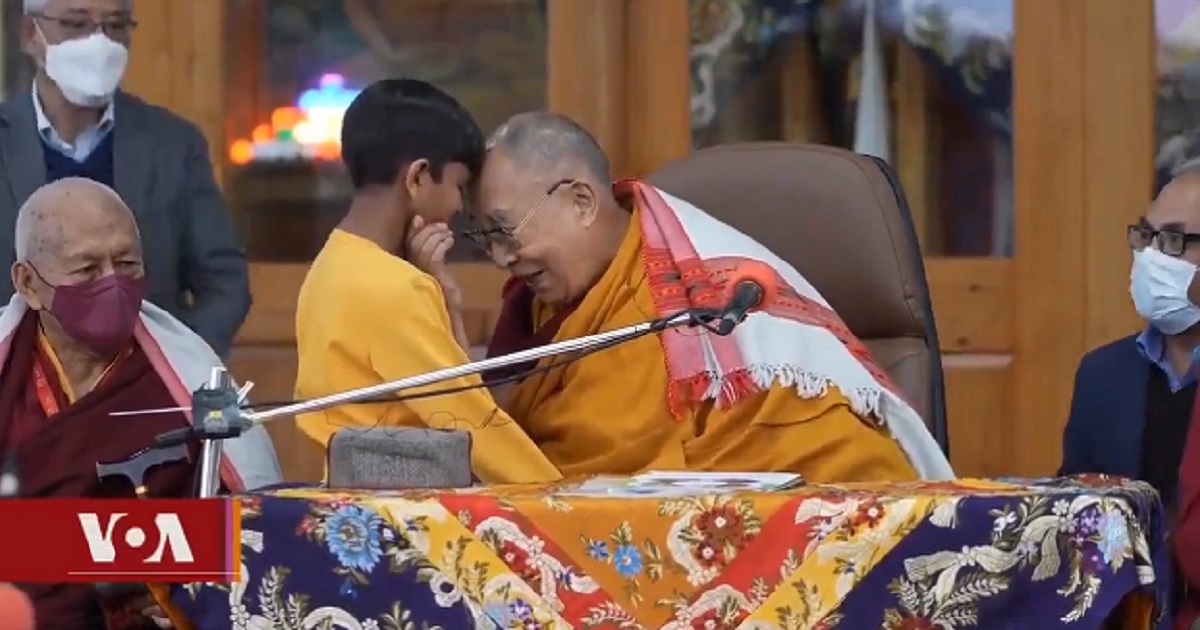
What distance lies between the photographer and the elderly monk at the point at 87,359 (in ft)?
9.92

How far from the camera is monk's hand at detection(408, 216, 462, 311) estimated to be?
305cm

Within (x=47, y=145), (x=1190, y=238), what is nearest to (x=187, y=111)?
(x=47, y=145)

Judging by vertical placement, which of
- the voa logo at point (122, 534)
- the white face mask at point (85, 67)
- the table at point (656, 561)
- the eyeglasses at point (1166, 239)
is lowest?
the table at point (656, 561)

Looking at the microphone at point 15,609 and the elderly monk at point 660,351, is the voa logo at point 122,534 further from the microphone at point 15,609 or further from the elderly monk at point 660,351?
the elderly monk at point 660,351

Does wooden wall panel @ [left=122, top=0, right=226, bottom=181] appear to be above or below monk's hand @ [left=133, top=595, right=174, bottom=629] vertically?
above

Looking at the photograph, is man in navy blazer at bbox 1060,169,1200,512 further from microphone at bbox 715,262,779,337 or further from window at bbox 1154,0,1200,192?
microphone at bbox 715,262,779,337

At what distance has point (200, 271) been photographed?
3.78 meters

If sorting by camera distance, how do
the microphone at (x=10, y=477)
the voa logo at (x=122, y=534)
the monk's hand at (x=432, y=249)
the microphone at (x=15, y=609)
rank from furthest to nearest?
the monk's hand at (x=432, y=249) → the microphone at (x=10, y=477) → the microphone at (x=15, y=609) → the voa logo at (x=122, y=534)

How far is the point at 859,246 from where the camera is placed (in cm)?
324

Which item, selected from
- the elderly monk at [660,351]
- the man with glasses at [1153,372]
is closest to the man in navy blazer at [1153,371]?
the man with glasses at [1153,372]

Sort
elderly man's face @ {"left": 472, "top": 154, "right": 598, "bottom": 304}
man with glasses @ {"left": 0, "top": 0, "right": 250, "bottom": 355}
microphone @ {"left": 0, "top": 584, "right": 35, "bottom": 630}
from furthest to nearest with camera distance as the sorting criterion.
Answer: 1. man with glasses @ {"left": 0, "top": 0, "right": 250, "bottom": 355}
2. elderly man's face @ {"left": 472, "top": 154, "right": 598, "bottom": 304}
3. microphone @ {"left": 0, "top": 584, "right": 35, "bottom": 630}

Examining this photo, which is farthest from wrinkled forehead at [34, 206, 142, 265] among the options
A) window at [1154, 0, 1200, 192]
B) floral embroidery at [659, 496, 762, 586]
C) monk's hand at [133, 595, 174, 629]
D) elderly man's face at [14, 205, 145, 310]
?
window at [1154, 0, 1200, 192]

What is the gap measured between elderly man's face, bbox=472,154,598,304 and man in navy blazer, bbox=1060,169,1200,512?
79 cm

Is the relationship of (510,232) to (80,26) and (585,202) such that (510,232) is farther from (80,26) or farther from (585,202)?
(80,26)
